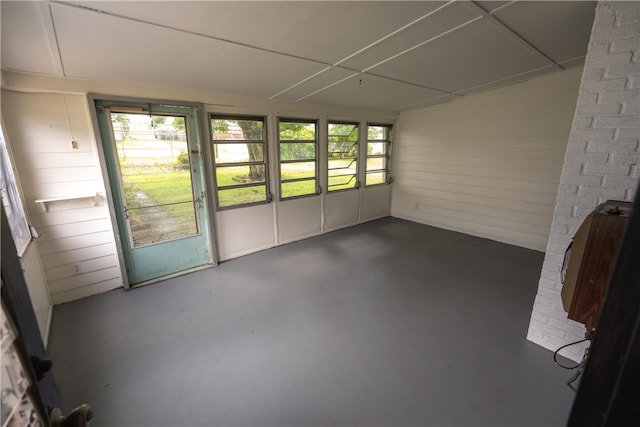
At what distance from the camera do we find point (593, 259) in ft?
5.45

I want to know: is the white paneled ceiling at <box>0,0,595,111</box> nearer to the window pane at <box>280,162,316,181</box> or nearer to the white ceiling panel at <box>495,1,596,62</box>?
the white ceiling panel at <box>495,1,596,62</box>

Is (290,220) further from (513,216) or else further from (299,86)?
(513,216)

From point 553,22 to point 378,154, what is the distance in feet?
11.9

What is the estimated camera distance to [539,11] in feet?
7.18

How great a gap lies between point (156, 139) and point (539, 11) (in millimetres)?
3863

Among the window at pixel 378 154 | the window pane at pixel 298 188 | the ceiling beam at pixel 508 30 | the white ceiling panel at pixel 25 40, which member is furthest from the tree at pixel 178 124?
the window at pixel 378 154

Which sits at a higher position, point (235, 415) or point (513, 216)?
point (513, 216)

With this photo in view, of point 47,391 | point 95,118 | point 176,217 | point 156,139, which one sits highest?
point 95,118

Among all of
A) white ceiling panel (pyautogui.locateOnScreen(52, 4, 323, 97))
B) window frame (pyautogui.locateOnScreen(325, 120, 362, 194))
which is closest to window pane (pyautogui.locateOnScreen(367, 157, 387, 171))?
window frame (pyautogui.locateOnScreen(325, 120, 362, 194))

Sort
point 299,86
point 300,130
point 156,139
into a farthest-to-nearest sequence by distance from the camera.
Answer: point 300,130 < point 299,86 < point 156,139

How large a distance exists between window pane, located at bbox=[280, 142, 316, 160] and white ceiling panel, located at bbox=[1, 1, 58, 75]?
8.64ft

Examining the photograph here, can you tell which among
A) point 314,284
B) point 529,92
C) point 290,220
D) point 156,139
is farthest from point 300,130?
point 529,92

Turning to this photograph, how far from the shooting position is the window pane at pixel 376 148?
568 cm

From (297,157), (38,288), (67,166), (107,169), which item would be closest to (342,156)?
(297,157)
